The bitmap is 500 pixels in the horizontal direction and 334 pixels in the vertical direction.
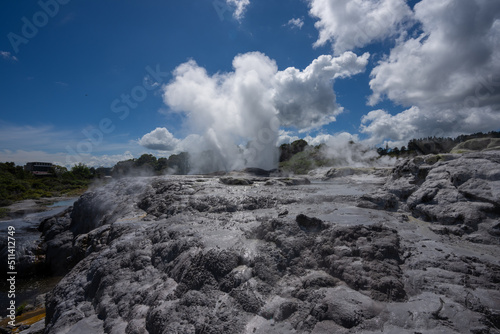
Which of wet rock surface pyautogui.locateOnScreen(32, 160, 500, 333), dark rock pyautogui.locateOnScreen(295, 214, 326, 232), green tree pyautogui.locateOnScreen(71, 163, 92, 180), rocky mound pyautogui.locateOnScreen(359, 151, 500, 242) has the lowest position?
wet rock surface pyautogui.locateOnScreen(32, 160, 500, 333)

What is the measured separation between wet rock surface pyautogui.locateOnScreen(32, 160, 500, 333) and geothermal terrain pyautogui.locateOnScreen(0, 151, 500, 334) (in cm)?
2

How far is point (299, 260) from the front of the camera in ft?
13.3

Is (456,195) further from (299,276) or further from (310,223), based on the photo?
(299,276)

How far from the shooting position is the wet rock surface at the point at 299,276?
2883mm

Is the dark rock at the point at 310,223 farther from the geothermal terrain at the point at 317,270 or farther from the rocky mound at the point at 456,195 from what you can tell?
the rocky mound at the point at 456,195

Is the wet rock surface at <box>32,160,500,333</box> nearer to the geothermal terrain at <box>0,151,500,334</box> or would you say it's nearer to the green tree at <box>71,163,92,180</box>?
the geothermal terrain at <box>0,151,500,334</box>

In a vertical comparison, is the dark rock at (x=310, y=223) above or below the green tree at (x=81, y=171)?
below

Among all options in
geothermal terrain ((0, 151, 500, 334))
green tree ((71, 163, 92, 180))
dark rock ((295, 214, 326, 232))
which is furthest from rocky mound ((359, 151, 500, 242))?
green tree ((71, 163, 92, 180))

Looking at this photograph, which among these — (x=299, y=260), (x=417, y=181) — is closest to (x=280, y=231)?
(x=299, y=260)

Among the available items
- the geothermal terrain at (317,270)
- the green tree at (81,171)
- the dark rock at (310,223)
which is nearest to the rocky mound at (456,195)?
the geothermal terrain at (317,270)

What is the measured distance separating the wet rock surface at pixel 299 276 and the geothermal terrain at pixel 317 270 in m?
0.02

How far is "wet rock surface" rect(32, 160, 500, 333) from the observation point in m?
2.88

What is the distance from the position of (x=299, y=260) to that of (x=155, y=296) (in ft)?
8.78

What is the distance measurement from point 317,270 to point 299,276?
322 millimetres
